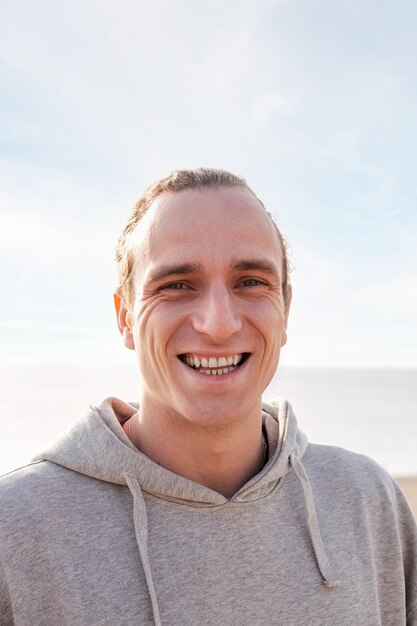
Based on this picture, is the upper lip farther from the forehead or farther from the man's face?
the forehead

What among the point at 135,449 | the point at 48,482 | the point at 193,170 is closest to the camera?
the point at 48,482

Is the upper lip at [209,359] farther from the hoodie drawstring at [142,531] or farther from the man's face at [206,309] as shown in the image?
the hoodie drawstring at [142,531]

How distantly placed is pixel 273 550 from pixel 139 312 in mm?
617

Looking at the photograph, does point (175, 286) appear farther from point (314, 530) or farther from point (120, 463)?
point (314, 530)

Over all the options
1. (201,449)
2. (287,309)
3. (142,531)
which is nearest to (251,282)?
(287,309)

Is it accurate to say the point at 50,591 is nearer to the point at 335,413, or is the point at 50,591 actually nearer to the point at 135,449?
the point at 135,449

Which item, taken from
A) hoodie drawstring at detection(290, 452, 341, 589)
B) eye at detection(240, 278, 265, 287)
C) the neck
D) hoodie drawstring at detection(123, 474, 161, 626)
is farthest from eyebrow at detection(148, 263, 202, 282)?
hoodie drawstring at detection(290, 452, 341, 589)

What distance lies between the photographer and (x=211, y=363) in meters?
1.27

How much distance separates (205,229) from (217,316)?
0.21m

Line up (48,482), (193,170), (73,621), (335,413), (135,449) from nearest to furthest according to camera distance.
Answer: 1. (73,621)
2. (48,482)
3. (135,449)
4. (193,170)
5. (335,413)

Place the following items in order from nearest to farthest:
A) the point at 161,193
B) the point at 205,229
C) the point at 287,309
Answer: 1. the point at 205,229
2. the point at 161,193
3. the point at 287,309

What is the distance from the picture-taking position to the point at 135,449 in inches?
51.8

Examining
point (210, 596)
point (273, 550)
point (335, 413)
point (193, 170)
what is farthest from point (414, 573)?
point (335, 413)

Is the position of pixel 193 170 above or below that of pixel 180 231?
above
